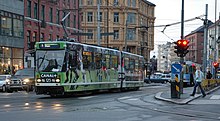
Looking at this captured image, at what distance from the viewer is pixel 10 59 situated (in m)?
44.8

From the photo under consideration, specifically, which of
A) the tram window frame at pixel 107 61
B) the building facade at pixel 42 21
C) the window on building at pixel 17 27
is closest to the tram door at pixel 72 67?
the tram window frame at pixel 107 61

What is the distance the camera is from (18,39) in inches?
1816

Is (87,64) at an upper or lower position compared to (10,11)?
lower

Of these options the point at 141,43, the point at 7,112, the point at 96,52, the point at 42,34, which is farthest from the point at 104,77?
the point at 141,43

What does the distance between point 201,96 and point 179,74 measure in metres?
3.47

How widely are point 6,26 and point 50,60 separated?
2200 cm

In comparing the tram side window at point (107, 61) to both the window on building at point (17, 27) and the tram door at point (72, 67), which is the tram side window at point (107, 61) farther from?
the window on building at point (17, 27)

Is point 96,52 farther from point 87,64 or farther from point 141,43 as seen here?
point 141,43

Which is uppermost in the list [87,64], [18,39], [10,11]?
[10,11]

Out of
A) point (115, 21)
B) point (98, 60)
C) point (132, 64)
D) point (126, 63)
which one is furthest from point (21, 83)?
point (115, 21)

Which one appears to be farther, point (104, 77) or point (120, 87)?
point (120, 87)

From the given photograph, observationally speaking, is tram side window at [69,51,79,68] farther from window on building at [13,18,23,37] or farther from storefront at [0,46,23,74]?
window on building at [13,18,23,37]

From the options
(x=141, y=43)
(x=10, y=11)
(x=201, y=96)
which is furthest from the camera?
(x=141, y=43)

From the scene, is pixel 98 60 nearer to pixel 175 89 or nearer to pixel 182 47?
pixel 182 47
